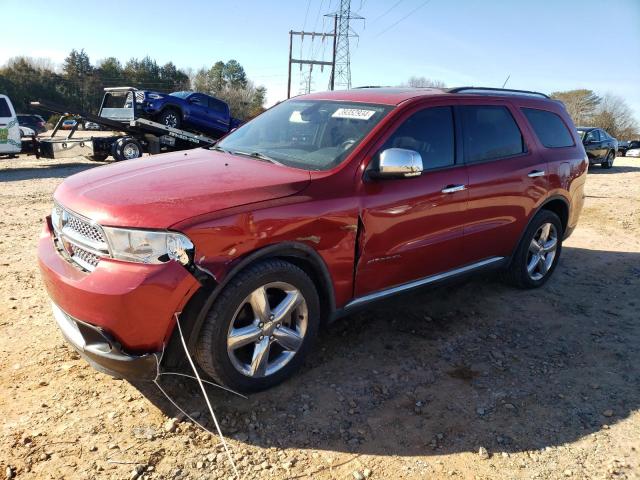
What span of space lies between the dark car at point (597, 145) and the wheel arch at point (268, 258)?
55.3 feet

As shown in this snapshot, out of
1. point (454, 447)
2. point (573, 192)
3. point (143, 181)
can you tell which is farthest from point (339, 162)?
point (573, 192)

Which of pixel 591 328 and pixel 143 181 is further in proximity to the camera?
pixel 591 328

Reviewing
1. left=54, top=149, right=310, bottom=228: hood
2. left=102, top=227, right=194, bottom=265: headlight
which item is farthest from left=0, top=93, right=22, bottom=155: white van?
left=102, top=227, right=194, bottom=265: headlight

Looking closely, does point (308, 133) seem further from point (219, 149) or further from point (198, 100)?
point (198, 100)

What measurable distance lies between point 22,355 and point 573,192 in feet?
16.9

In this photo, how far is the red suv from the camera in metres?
2.43

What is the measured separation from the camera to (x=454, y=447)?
2.64 metres

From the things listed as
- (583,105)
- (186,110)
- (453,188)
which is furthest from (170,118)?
(583,105)

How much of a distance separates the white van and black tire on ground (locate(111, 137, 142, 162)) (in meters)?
2.73

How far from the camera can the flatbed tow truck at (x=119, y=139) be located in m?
14.9

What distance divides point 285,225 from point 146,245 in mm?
762

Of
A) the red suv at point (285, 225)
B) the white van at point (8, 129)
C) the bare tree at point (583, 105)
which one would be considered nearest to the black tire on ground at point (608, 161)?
the red suv at point (285, 225)

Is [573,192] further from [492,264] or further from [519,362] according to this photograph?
[519,362]

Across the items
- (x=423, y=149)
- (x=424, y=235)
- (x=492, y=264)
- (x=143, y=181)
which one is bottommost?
(x=492, y=264)
